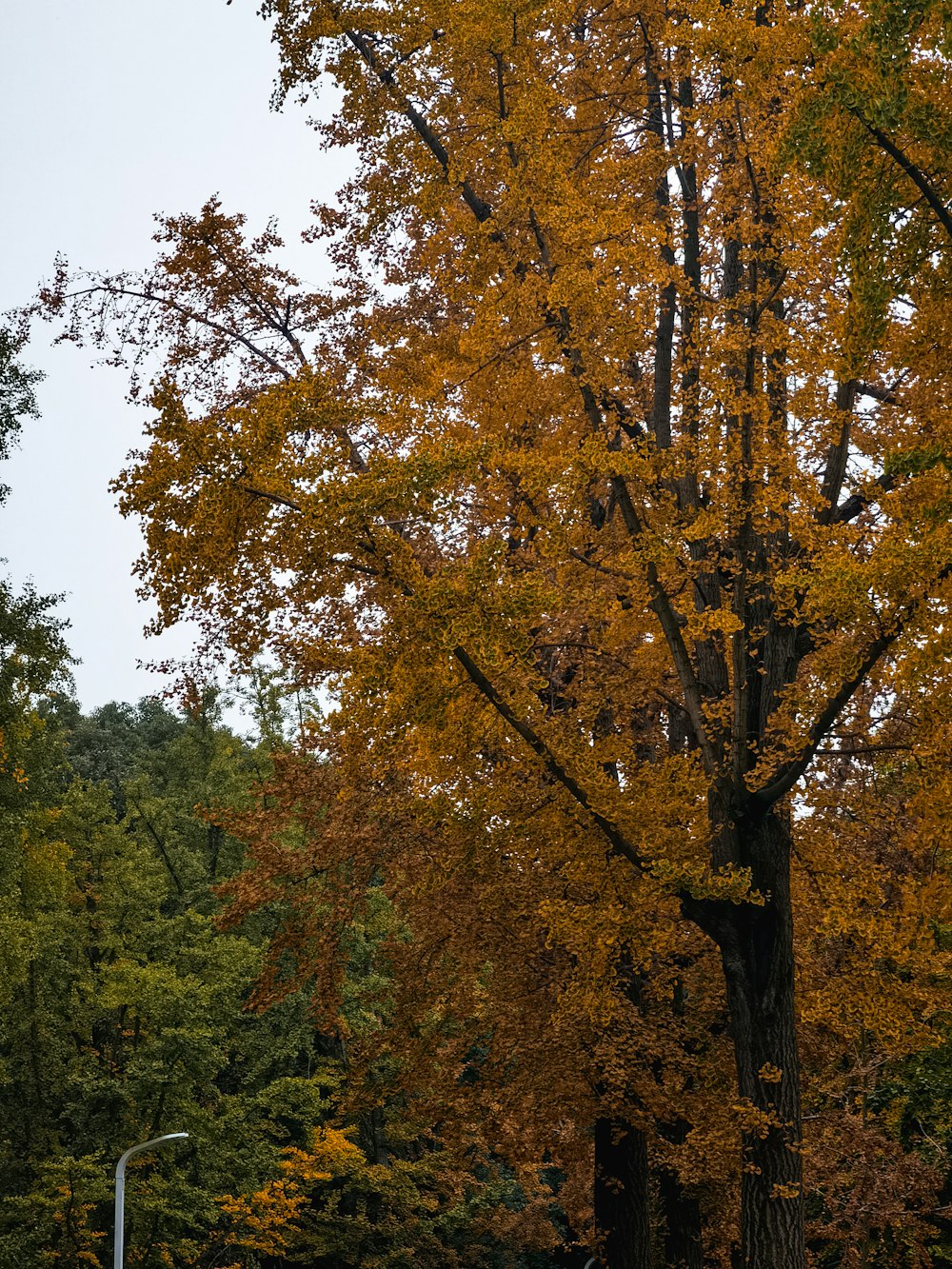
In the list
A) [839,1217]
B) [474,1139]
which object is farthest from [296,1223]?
[839,1217]

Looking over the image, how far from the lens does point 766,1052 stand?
8.82m

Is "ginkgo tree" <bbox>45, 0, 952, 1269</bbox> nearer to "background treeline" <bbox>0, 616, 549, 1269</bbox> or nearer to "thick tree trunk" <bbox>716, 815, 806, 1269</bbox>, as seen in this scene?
"thick tree trunk" <bbox>716, 815, 806, 1269</bbox>

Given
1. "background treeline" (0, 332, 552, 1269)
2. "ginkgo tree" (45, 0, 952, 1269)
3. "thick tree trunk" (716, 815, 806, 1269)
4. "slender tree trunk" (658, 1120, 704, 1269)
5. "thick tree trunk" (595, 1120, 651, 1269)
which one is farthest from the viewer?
"background treeline" (0, 332, 552, 1269)

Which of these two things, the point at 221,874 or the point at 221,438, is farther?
the point at 221,874

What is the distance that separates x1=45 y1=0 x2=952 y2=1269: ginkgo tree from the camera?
7102mm

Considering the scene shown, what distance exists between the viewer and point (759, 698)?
951cm

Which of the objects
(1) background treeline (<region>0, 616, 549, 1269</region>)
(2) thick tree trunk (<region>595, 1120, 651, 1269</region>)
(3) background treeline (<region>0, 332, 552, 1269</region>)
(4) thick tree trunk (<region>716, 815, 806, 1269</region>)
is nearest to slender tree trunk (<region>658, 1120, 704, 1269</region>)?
(2) thick tree trunk (<region>595, 1120, 651, 1269</region>)

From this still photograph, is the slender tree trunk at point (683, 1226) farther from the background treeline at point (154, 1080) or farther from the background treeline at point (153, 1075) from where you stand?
the background treeline at point (154, 1080)

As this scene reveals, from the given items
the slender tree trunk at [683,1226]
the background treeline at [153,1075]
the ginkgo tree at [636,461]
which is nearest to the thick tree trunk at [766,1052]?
the ginkgo tree at [636,461]

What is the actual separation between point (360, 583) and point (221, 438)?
3.93m

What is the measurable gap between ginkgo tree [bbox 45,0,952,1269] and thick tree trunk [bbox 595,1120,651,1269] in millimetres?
2359

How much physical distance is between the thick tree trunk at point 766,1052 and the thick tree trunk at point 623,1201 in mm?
3912

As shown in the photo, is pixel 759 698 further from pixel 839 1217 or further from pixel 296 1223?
pixel 296 1223

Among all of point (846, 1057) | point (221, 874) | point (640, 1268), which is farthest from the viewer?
point (221, 874)
